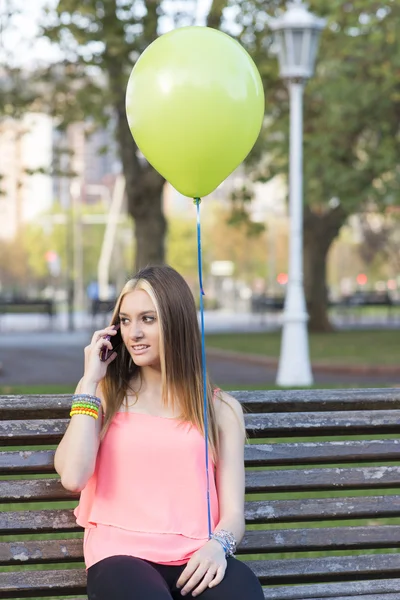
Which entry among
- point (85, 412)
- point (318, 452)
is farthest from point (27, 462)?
point (318, 452)

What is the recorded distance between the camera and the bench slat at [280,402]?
3506mm

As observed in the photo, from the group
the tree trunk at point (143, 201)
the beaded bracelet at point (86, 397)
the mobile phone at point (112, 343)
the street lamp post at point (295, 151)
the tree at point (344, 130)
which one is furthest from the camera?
the tree at point (344, 130)

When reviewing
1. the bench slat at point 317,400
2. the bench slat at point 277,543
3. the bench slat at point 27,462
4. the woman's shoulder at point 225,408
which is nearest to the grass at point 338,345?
the bench slat at point 317,400

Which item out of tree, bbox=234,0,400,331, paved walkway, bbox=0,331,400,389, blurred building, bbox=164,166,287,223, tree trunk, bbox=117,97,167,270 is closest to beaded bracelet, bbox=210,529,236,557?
blurred building, bbox=164,166,287,223

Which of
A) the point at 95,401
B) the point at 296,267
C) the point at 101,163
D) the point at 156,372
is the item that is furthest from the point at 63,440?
the point at 101,163

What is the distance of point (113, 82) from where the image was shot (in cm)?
1712

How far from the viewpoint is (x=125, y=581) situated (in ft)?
9.97

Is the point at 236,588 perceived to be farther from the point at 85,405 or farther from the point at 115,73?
the point at 115,73

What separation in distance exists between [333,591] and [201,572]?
651 millimetres

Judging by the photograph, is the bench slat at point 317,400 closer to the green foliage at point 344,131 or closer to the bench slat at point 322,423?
the bench slat at point 322,423

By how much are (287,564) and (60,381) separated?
37.4ft

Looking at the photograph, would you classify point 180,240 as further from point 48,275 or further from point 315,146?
point 315,146

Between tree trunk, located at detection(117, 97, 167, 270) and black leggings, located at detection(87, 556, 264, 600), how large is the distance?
14.9 metres

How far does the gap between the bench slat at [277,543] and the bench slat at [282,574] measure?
41 millimetres
